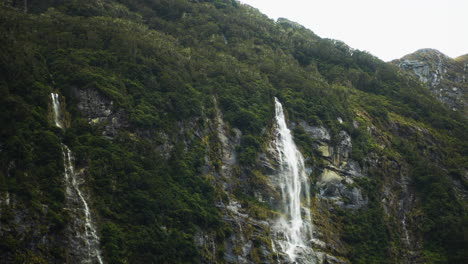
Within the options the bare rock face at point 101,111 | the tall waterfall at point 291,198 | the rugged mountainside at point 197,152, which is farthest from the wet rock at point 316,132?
the bare rock face at point 101,111

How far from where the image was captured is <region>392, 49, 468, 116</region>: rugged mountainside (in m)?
116

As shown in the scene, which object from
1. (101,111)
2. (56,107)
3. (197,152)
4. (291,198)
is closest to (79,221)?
(56,107)

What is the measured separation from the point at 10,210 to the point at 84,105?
17.2 m

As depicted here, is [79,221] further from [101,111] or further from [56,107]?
[101,111]

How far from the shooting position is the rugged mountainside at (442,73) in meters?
116

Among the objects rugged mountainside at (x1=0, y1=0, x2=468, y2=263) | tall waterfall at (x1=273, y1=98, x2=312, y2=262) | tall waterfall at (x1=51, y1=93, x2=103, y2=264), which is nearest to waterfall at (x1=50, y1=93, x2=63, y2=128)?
rugged mountainside at (x1=0, y1=0, x2=468, y2=263)

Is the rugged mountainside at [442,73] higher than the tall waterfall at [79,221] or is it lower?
higher

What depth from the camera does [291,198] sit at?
5478 centimetres

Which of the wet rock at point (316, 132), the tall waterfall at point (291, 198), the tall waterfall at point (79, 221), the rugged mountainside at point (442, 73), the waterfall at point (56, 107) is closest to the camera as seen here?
the tall waterfall at point (79, 221)

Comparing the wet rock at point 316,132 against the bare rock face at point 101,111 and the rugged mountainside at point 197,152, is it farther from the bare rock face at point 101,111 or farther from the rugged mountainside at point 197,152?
the bare rock face at point 101,111

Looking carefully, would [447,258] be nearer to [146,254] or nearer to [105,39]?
[146,254]

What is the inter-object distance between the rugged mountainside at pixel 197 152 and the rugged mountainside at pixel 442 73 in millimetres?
33933

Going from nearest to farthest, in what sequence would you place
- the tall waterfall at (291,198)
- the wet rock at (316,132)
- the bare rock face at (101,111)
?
the bare rock face at (101,111) < the tall waterfall at (291,198) < the wet rock at (316,132)

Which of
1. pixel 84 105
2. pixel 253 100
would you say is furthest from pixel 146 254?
pixel 253 100
